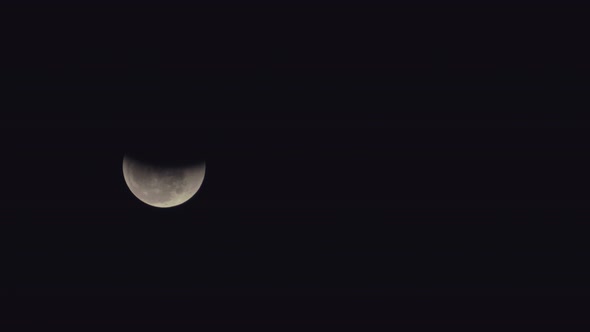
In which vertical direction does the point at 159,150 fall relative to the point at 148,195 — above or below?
above

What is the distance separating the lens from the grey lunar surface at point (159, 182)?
24.7 ft

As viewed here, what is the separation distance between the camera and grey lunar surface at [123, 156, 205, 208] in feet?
24.7

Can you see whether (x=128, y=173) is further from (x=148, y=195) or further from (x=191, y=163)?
(x=191, y=163)

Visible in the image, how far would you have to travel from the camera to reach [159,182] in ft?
24.8

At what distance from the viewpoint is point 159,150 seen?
24.8 feet

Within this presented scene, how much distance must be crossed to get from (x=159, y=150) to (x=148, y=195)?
2.43 ft

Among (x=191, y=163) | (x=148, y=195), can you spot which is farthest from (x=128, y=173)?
(x=191, y=163)

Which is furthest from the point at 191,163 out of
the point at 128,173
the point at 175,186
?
the point at 128,173

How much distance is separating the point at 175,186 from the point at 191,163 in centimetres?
45

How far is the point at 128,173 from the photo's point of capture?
7797mm

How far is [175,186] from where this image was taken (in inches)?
304

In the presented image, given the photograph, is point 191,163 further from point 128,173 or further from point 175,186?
point 128,173

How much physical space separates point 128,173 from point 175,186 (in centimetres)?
81

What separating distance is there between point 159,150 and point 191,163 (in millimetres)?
562
